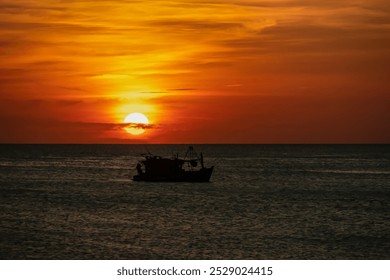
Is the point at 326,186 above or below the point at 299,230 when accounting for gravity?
above

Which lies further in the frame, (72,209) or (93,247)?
(72,209)

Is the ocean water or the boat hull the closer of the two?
the ocean water

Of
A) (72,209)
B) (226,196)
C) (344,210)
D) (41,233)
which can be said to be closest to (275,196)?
(226,196)

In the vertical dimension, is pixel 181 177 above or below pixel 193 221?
above

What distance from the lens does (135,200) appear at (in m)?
82.1

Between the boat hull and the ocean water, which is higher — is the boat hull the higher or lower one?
the higher one

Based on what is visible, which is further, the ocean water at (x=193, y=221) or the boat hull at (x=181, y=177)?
the boat hull at (x=181, y=177)

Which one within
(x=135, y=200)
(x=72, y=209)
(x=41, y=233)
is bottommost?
(x=41, y=233)

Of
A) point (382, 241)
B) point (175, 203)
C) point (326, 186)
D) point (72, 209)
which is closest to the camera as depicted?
point (382, 241)

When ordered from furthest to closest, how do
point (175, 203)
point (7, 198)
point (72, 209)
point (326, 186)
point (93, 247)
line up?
point (326, 186), point (7, 198), point (175, 203), point (72, 209), point (93, 247)

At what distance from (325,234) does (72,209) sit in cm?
2735

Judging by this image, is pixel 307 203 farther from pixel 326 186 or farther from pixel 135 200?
pixel 326 186

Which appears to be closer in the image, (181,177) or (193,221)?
(193,221)

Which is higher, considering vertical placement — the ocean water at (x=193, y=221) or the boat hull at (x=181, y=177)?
the boat hull at (x=181, y=177)
